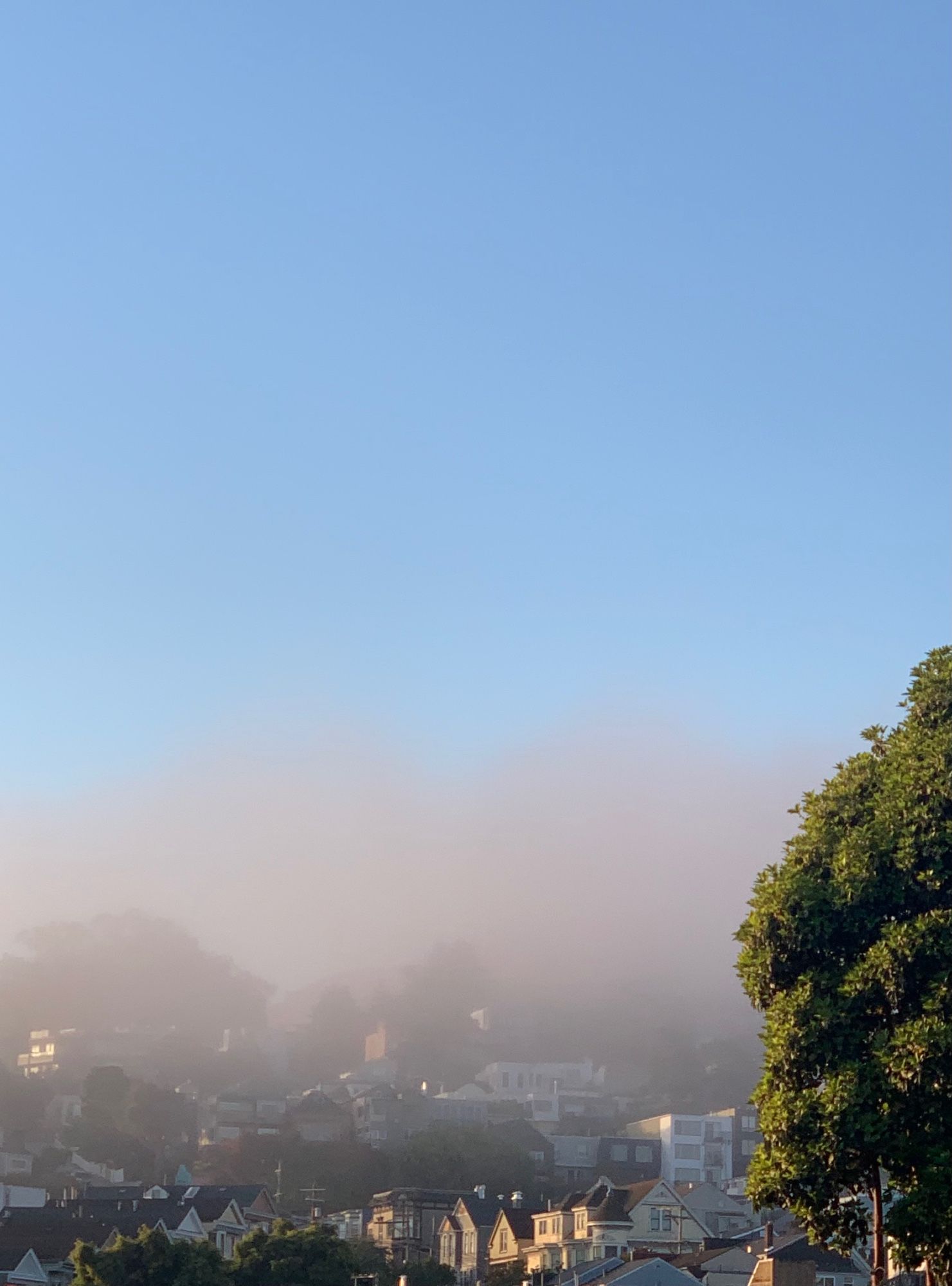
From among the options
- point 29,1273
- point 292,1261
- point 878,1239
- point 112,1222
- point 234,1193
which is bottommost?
point 29,1273

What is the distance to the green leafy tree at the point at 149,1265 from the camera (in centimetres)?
7206

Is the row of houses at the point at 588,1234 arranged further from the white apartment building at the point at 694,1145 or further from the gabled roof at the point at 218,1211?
the white apartment building at the point at 694,1145

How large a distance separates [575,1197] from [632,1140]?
236 feet

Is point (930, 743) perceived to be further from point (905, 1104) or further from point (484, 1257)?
point (484, 1257)

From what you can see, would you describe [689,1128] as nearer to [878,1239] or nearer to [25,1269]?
[25,1269]

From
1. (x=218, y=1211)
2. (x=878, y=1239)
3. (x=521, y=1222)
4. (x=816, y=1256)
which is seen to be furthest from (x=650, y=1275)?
(x=878, y=1239)

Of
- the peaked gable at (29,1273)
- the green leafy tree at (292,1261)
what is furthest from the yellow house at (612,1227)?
the green leafy tree at (292,1261)

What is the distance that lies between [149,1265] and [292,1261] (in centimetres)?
600

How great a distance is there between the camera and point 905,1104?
28.6 meters

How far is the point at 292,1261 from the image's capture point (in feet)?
242

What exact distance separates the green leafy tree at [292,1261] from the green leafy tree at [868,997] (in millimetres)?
46499

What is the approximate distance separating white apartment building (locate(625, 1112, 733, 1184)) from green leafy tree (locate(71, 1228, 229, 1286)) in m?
108

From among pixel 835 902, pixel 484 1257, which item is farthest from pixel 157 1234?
pixel 835 902

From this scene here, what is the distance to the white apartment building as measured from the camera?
575 ft
